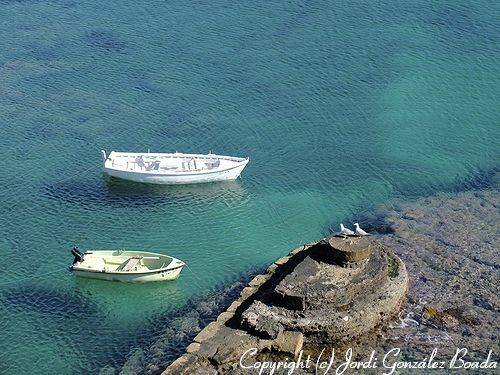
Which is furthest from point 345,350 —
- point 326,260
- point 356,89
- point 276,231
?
point 356,89

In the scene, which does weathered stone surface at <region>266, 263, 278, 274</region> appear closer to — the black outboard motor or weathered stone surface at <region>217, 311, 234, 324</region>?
weathered stone surface at <region>217, 311, 234, 324</region>

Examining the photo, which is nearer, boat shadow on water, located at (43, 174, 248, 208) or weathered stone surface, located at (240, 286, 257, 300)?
weathered stone surface, located at (240, 286, 257, 300)

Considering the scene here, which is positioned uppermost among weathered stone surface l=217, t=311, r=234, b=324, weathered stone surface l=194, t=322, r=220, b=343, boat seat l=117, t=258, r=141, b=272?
boat seat l=117, t=258, r=141, b=272

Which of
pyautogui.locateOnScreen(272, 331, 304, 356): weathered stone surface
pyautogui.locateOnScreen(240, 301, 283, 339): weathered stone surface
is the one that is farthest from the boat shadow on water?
pyautogui.locateOnScreen(272, 331, 304, 356): weathered stone surface

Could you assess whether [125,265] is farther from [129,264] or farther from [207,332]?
[207,332]

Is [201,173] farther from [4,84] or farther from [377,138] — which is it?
[4,84]

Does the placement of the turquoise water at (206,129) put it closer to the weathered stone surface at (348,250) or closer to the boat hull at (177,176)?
the boat hull at (177,176)

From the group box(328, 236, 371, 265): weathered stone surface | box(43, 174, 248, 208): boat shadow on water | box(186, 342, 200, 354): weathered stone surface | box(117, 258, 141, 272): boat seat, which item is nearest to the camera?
box(186, 342, 200, 354): weathered stone surface

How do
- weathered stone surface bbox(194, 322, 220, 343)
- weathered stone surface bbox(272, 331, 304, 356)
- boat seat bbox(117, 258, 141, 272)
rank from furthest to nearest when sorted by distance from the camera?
boat seat bbox(117, 258, 141, 272), weathered stone surface bbox(194, 322, 220, 343), weathered stone surface bbox(272, 331, 304, 356)
